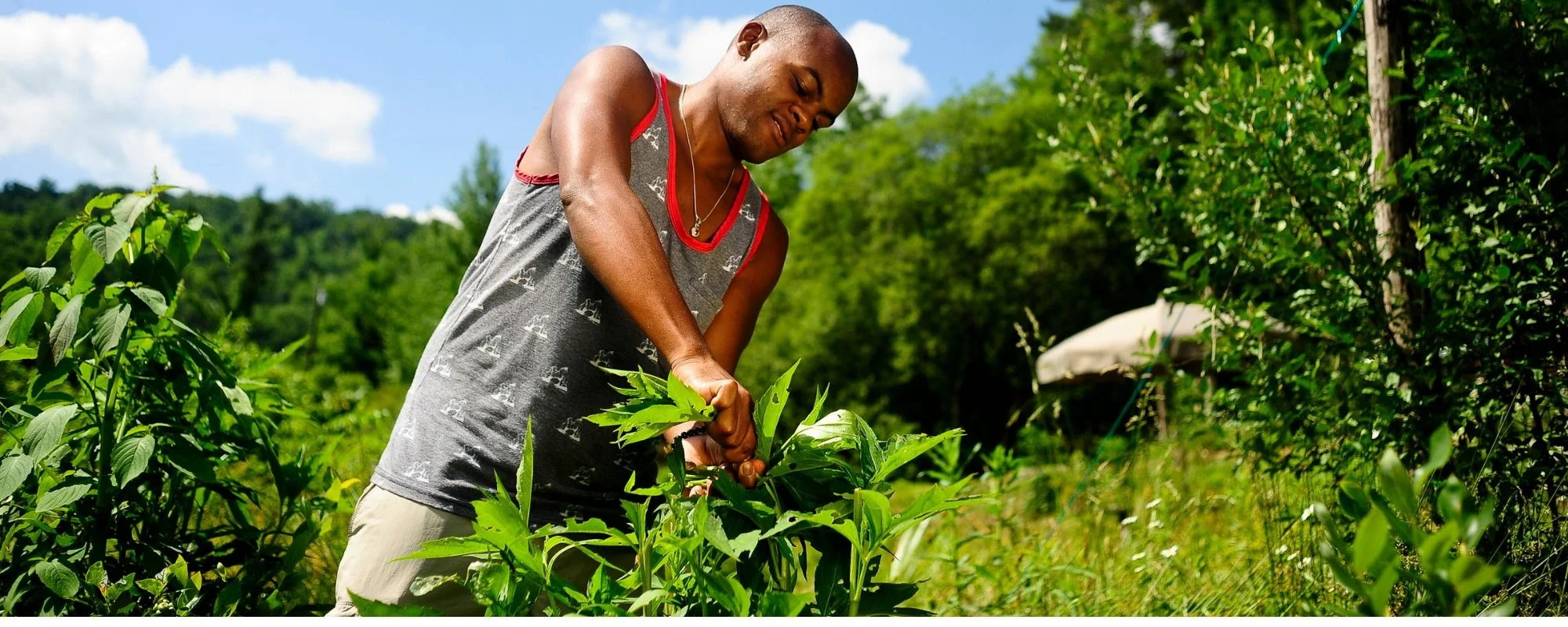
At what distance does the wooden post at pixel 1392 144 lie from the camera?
2475 mm

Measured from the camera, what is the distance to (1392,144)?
253 centimetres

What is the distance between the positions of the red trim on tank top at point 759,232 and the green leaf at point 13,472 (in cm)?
115

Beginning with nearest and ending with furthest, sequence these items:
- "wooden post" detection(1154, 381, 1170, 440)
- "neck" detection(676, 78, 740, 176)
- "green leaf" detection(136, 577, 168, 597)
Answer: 1. "green leaf" detection(136, 577, 168, 597)
2. "neck" detection(676, 78, 740, 176)
3. "wooden post" detection(1154, 381, 1170, 440)

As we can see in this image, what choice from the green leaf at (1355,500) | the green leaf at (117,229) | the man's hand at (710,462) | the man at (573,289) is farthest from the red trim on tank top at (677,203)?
the green leaf at (1355,500)

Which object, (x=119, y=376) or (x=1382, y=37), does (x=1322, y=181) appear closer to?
(x=1382, y=37)

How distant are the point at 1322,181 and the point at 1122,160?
831 mm

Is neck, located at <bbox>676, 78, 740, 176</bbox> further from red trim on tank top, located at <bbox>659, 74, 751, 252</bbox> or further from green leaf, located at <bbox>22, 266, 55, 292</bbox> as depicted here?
green leaf, located at <bbox>22, 266, 55, 292</bbox>

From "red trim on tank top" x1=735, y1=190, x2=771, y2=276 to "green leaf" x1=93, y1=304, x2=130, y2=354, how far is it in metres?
1.01

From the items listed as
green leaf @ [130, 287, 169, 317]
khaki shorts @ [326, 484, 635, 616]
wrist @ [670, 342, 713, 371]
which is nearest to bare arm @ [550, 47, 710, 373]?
wrist @ [670, 342, 713, 371]

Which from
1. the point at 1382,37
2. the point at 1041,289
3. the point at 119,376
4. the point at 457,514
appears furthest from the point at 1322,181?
the point at 1041,289

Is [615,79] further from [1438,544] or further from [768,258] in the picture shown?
[1438,544]

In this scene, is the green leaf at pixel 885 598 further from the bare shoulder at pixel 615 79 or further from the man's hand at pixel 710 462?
the bare shoulder at pixel 615 79

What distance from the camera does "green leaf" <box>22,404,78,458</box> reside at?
1521mm

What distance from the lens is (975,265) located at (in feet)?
88.2
